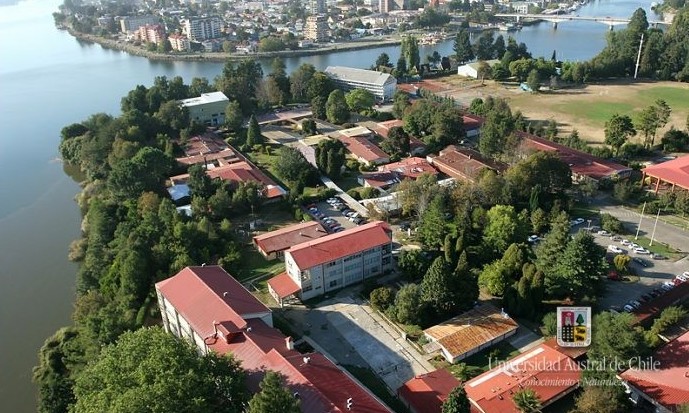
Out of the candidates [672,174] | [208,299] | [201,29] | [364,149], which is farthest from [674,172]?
[201,29]

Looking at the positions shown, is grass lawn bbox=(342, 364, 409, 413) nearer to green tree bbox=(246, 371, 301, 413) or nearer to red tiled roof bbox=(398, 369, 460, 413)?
red tiled roof bbox=(398, 369, 460, 413)

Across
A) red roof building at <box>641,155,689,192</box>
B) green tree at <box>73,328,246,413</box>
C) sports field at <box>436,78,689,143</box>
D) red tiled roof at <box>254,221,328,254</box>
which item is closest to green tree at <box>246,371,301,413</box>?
green tree at <box>73,328,246,413</box>

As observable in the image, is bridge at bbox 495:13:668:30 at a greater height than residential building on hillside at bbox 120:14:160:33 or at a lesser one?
lesser

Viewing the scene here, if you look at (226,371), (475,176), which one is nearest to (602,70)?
(475,176)

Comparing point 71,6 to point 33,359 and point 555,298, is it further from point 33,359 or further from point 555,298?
point 555,298

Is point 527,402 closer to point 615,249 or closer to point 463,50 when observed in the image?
point 615,249
